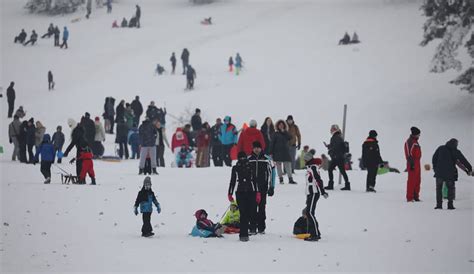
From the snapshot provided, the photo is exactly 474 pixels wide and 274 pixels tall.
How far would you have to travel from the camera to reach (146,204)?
50.1 ft

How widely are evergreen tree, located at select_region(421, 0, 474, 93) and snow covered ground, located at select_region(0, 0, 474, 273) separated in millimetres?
2596

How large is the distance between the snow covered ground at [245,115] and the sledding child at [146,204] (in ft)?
0.69

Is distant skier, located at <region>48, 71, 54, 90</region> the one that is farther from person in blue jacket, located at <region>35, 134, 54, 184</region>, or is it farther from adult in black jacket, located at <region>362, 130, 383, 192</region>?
adult in black jacket, located at <region>362, 130, 383, 192</region>

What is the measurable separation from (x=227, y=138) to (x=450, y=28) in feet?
46.4

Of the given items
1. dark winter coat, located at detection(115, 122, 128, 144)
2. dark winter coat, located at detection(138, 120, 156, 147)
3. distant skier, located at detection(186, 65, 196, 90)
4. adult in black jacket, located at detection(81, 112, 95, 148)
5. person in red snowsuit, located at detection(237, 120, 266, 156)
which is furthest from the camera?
distant skier, located at detection(186, 65, 196, 90)

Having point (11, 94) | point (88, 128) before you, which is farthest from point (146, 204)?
point (11, 94)

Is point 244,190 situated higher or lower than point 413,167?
Result: lower

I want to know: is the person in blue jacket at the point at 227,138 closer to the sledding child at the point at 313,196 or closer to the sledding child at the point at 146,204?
the sledding child at the point at 313,196

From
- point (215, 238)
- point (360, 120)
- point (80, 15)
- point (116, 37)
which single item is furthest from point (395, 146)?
point (80, 15)

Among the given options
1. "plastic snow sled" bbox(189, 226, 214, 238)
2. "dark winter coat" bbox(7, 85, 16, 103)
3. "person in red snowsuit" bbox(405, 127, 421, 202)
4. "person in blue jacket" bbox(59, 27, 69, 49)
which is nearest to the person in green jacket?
"plastic snow sled" bbox(189, 226, 214, 238)

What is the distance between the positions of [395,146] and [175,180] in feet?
50.7

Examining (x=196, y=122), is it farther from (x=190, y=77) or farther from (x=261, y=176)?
(x=261, y=176)

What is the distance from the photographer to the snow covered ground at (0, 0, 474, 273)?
14.2m

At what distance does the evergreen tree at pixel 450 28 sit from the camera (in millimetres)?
37125
